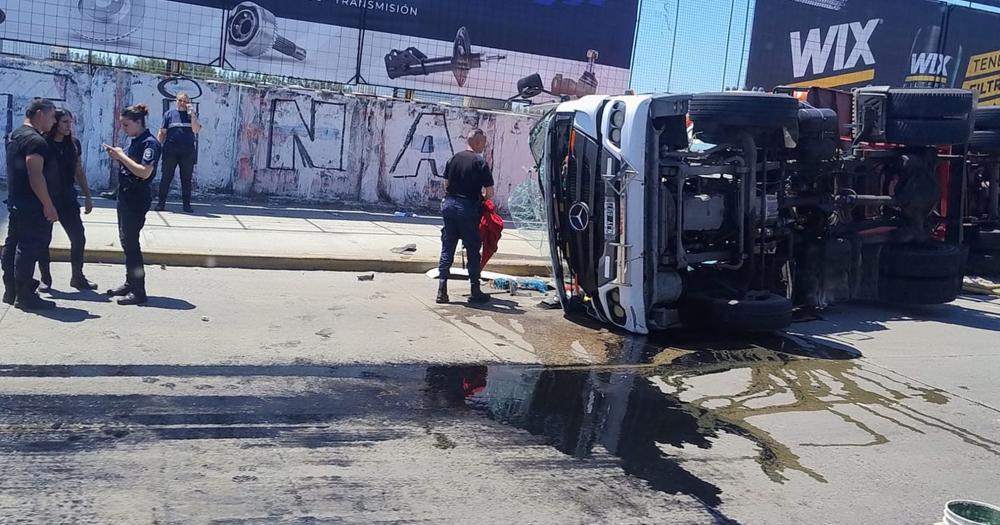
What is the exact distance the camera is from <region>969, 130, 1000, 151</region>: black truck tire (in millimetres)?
10258

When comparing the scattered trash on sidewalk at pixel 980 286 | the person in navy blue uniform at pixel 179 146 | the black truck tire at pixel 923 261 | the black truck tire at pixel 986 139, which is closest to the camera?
the black truck tire at pixel 923 261

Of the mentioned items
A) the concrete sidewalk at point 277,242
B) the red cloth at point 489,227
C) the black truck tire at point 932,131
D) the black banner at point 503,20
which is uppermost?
the black banner at point 503,20

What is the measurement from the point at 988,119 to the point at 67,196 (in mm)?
9685

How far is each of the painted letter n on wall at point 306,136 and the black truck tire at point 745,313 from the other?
9095 mm

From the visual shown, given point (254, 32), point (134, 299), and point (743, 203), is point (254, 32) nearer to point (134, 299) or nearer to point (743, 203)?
point (134, 299)

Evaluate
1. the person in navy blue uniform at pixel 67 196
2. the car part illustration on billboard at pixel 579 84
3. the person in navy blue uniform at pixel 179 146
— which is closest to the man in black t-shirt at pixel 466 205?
the person in navy blue uniform at pixel 67 196

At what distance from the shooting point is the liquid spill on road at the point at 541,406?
181 inches

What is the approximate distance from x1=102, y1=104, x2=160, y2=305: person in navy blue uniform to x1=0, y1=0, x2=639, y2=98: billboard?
731cm

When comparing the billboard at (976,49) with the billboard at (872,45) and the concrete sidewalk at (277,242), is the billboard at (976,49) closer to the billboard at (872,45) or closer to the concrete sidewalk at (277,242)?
the billboard at (872,45)

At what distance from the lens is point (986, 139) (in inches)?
404

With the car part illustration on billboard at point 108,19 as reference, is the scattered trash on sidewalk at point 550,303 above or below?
below

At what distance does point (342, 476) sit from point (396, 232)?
8.85 meters

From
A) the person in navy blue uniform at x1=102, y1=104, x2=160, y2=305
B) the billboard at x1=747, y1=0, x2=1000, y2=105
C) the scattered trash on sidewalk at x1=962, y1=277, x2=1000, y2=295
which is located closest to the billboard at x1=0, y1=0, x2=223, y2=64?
the person in navy blue uniform at x1=102, y1=104, x2=160, y2=305

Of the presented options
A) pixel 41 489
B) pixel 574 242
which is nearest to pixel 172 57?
pixel 574 242
